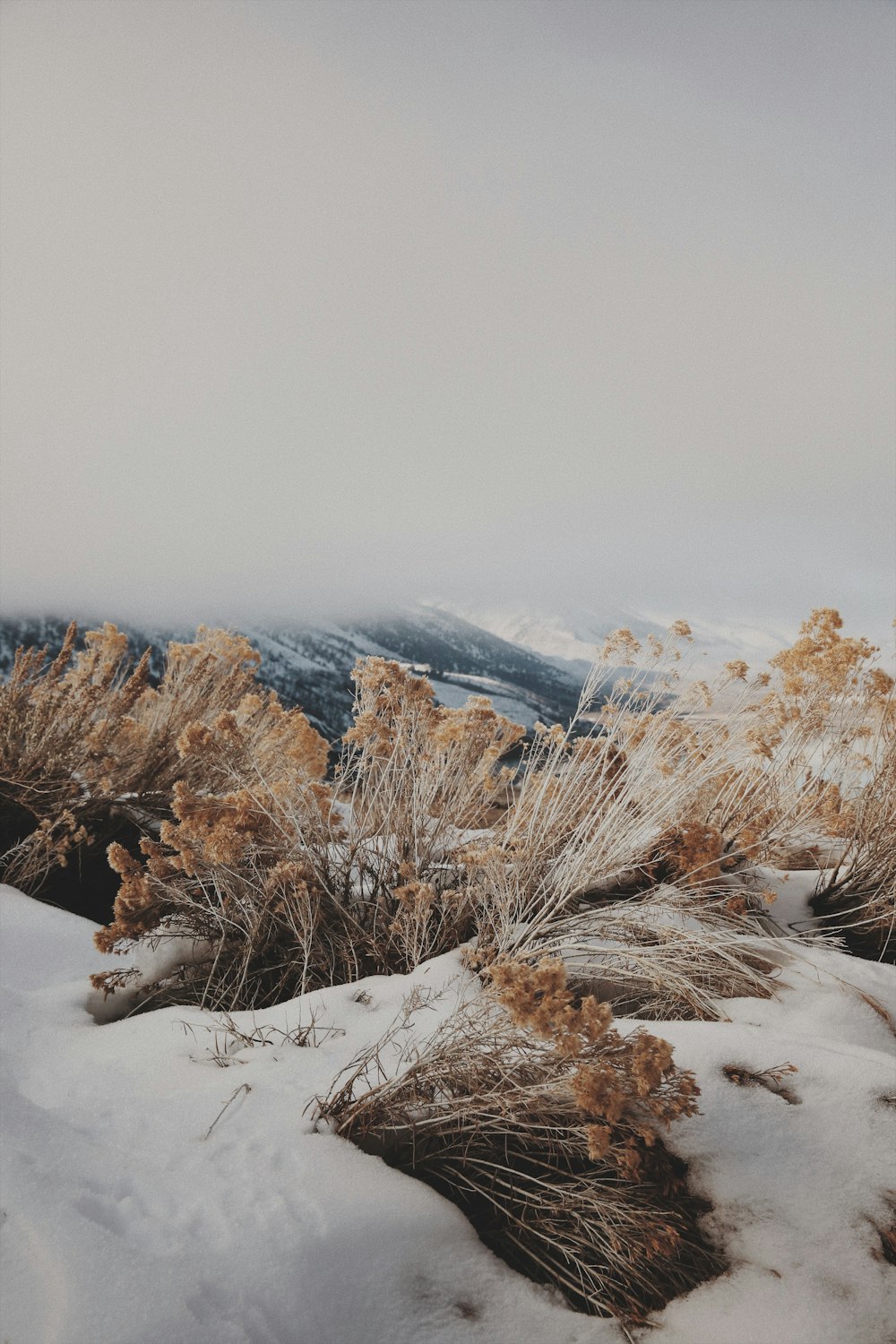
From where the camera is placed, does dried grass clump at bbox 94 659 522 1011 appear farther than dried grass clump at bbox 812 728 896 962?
No

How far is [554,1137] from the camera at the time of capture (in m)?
1.56

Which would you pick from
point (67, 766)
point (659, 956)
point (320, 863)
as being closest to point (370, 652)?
point (67, 766)

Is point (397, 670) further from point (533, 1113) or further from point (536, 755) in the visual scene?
point (533, 1113)

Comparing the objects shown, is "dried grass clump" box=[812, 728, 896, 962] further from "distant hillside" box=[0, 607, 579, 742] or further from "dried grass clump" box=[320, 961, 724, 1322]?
"dried grass clump" box=[320, 961, 724, 1322]

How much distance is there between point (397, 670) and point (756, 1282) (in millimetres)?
2285

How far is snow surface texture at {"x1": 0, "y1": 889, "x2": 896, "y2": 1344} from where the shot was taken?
1.09m

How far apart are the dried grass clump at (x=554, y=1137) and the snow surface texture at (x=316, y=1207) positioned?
0.23 feet

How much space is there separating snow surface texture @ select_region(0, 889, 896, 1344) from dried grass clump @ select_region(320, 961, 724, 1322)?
69mm

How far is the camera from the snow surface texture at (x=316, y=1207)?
3.57 feet

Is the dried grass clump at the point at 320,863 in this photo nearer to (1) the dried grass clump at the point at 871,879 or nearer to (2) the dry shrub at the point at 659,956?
(2) the dry shrub at the point at 659,956

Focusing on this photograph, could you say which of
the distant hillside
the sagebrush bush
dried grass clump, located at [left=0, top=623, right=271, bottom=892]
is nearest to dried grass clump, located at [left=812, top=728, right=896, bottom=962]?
the sagebrush bush

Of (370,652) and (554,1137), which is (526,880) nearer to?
(554,1137)

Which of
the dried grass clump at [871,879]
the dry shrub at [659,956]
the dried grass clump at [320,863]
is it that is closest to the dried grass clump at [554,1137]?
the dry shrub at [659,956]

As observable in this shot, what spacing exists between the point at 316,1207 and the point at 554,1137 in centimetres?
61
